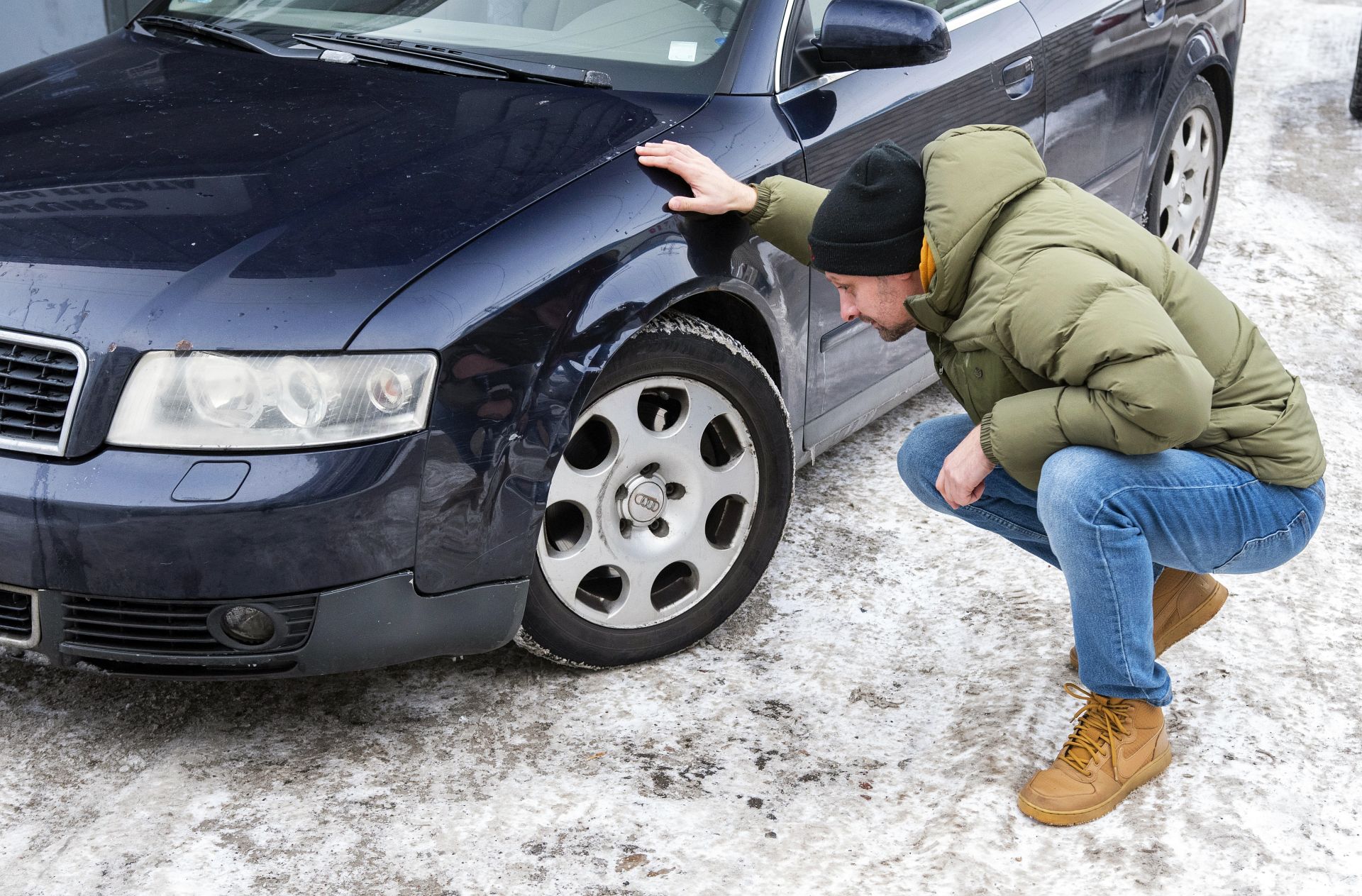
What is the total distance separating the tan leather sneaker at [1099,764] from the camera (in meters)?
2.41

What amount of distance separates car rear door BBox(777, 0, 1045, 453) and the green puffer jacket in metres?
0.67

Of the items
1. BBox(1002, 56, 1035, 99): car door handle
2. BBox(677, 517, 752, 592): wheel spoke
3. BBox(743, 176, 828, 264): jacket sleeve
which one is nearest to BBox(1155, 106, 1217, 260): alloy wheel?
BBox(1002, 56, 1035, 99): car door handle

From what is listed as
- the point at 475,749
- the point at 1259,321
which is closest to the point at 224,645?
the point at 475,749

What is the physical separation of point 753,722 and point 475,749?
1.78 feet

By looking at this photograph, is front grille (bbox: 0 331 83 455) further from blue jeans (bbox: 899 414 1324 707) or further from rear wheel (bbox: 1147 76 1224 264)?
rear wheel (bbox: 1147 76 1224 264)

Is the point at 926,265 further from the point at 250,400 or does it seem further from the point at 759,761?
the point at 250,400

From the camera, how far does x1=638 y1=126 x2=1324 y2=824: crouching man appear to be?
82.5 inches

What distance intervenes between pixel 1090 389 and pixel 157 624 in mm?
1549

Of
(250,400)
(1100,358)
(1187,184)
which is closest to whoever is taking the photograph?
(1100,358)

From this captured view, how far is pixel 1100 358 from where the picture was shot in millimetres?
2057

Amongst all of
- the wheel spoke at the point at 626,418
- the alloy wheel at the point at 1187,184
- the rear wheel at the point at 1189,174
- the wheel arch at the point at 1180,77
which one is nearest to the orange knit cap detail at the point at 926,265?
the wheel spoke at the point at 626,418

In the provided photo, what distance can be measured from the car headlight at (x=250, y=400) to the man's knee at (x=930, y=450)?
104 centimetres

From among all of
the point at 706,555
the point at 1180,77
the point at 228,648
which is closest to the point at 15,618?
the point at 228,648

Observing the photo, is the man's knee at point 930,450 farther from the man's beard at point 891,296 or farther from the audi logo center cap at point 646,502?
the audi logo center cap at point 646,502
